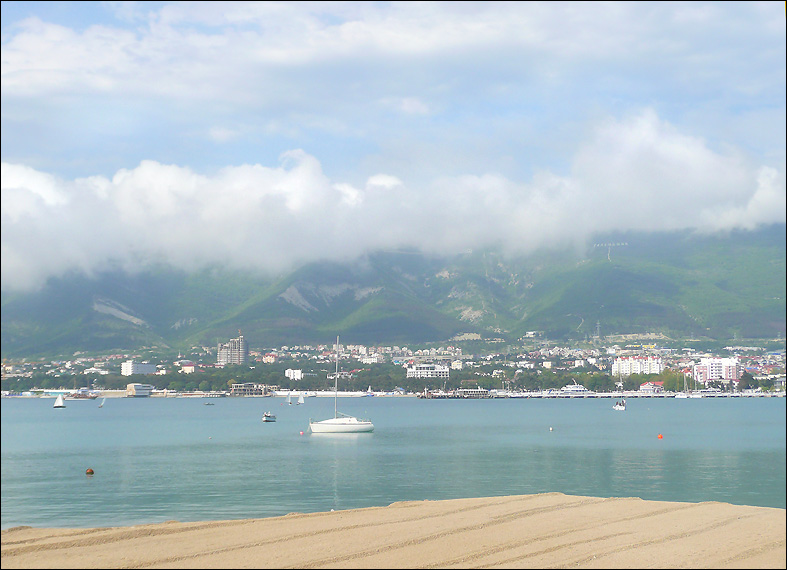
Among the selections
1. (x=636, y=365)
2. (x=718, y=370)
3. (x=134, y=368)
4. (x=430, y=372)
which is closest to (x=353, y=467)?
(x=134, y=368)

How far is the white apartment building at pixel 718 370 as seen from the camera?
86.0 metres

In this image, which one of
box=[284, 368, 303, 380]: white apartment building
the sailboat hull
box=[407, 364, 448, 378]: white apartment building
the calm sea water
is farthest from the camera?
box=[407, 364, 448, 378]: white apartment building

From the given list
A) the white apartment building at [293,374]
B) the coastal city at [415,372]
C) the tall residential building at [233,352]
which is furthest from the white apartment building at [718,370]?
the tall residential building at [233,352]

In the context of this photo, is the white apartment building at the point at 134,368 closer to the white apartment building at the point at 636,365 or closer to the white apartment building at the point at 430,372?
the white apartment building at the point at 430,372

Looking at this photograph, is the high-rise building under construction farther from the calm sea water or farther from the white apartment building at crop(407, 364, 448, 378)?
the white apartment building at crop(407, 364, 448, 378)

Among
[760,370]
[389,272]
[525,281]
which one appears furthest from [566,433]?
[525,281]

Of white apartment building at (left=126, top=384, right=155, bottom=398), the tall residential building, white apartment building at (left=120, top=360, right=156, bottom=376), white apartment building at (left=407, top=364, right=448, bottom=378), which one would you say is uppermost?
the tall residential building

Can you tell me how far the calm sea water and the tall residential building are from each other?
4.69 m

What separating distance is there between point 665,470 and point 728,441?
16120mm

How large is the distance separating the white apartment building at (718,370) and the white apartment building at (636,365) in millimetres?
4589

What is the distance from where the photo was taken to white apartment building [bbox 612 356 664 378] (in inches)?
3642

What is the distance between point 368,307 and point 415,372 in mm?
42745

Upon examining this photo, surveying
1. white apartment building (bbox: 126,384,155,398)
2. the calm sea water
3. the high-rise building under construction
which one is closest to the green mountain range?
the high-rise building under construction

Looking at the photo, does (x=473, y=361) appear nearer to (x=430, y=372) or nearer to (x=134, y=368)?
(x=430, y=372)
